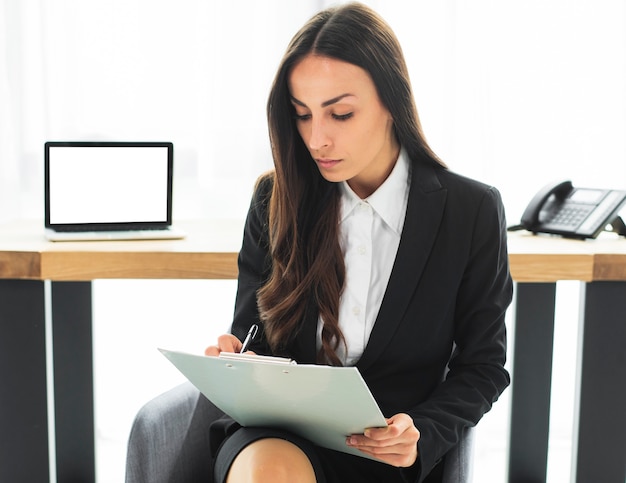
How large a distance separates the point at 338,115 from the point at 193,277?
17.9 inches

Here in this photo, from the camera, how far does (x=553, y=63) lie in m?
2.30

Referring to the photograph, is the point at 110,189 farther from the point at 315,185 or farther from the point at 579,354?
the point at 579,354

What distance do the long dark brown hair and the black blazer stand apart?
39 millimetres

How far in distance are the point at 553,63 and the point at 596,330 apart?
984mm

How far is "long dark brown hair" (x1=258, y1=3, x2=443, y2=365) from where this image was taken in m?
1.29

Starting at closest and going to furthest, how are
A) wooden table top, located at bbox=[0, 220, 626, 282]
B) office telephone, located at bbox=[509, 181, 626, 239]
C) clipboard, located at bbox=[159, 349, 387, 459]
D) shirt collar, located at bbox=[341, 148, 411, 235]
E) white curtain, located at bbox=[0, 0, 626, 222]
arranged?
clipboard, located at bbox=[159, 349, 387, 459] < shirt collar, located at bbox=[341, 148, 411, 235] < wooden table top, located at bbox=[0, 220, 626, 282] < office telephone, located at bbox=[509, 181, 626, 239] < white curtain, located at bbox=[0, 0, 626, 222]

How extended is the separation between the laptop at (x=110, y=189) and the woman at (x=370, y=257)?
1.28 ft

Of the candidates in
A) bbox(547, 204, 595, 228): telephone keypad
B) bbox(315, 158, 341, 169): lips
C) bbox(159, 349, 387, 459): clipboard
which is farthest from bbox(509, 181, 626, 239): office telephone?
bbox(159, 349, 387, 459): clipboard

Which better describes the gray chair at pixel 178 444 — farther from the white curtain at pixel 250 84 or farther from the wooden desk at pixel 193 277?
the white curtain at pixel 250 84

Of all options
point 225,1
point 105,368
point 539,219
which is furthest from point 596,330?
point 105,368

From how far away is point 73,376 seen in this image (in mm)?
1881

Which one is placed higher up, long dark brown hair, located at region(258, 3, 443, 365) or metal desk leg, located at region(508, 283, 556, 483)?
long dark brown hair, located at region(258, 3, 443, 365)

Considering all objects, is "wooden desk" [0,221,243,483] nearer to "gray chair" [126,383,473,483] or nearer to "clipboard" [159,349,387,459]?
"gray chair" [126,383,473,483]

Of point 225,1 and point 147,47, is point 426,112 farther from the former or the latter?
point 147,47
